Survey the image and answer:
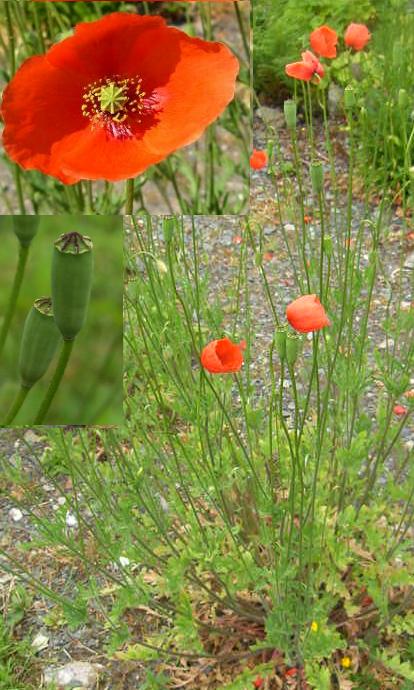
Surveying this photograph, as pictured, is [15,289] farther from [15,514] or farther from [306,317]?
[15,514]

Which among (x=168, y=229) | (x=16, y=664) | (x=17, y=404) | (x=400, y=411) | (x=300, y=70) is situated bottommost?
(x=16, y=664)

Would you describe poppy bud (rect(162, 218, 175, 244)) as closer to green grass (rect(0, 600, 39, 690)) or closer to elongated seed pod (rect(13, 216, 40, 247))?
elongated seed pod (rect(13, 216, 40, 247))

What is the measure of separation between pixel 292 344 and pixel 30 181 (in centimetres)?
60

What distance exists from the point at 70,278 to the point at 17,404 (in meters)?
0.15

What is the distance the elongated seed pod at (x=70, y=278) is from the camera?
2.62ft

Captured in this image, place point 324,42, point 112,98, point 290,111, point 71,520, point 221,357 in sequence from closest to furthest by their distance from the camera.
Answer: point 112,98 < point 221,357 < point 290,111 < point 324,42 < point 71,520

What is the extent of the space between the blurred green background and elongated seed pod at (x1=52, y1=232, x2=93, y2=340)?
3 cm

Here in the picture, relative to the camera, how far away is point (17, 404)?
0.86 m

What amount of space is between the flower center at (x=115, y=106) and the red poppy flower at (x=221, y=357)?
241mm

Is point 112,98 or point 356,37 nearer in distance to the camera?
point 112,98

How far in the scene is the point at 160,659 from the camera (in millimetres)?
1613

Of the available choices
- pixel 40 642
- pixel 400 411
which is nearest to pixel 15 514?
pixel 40 642

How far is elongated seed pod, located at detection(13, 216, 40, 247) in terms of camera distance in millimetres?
832

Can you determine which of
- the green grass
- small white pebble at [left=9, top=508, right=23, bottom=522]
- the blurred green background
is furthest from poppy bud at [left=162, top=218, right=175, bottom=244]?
small white pebble at [left=9, top=508, right=23, bottom=522]
